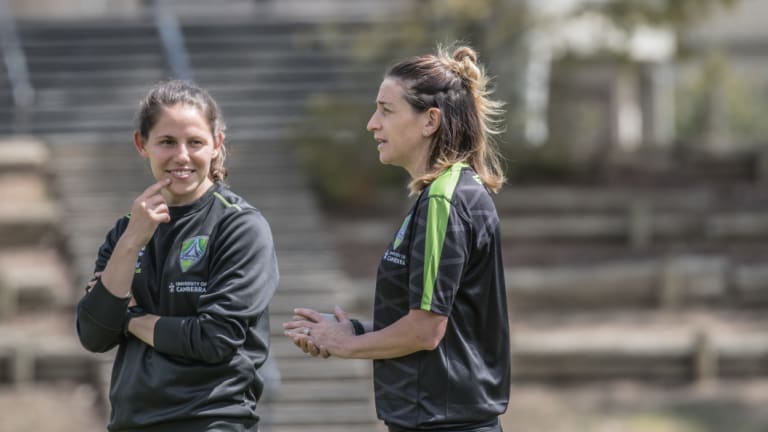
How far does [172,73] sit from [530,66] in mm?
4004

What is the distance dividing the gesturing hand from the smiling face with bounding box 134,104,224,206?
0.46ft

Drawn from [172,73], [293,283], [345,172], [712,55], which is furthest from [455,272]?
[712,55]

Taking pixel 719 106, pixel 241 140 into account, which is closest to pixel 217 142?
pixel 241 140

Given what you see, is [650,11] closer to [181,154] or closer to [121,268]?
[181,154]

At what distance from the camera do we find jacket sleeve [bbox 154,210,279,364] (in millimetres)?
3650

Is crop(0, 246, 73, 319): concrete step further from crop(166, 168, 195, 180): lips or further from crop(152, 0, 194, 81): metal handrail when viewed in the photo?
crop(166, 168, 195, 180): lips

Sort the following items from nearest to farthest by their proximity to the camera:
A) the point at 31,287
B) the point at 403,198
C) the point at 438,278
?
the point at 438,278 < the point at 31,287 < the point at 403,198

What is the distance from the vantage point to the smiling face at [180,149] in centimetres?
382

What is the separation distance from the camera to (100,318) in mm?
3703

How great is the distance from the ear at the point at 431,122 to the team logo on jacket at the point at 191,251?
2.46ft

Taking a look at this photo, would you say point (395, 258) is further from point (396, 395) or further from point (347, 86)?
point (347, 86)

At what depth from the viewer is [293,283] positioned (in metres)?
10.7

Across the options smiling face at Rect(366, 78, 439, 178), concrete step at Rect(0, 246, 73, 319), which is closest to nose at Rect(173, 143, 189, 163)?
smiling face at Rect(366, 78, 439, 178)

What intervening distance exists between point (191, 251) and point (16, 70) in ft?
37.5
